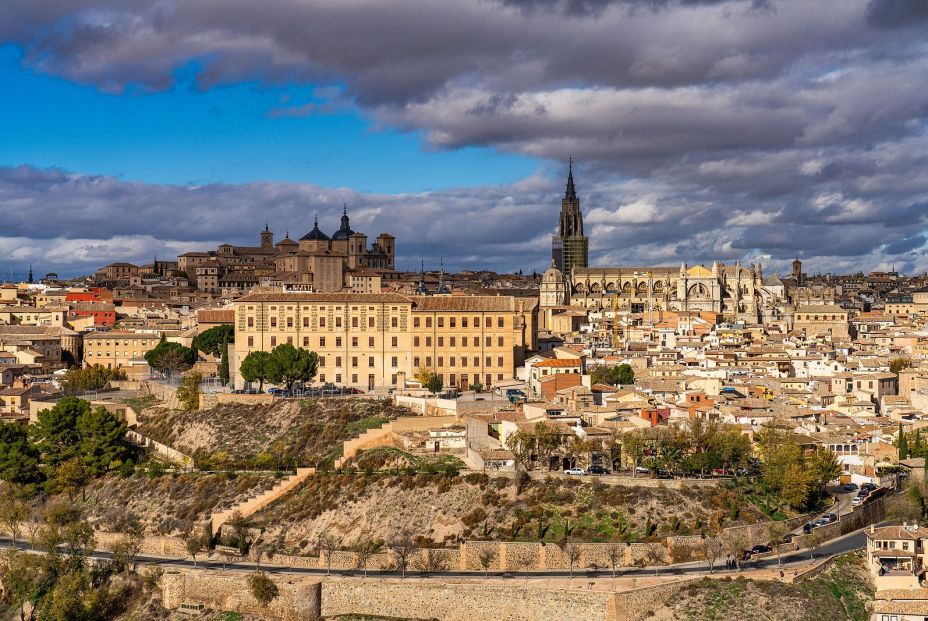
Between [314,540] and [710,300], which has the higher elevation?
[710,300]

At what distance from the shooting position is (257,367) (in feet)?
209

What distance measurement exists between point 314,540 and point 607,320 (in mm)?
66134

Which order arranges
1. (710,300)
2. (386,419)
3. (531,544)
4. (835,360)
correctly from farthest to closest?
(710,300) < (835,360) < (386,419) < (531,544)

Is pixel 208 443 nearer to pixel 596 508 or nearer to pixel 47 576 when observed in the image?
pixel 47 576

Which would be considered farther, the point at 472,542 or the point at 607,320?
the point at 607,320

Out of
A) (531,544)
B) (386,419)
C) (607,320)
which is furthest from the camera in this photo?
(607,320)

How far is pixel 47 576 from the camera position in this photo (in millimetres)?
43500

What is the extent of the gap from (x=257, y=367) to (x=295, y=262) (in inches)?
2540

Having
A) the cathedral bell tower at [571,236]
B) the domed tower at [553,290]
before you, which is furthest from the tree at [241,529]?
the cathedral bell tower at [571,236]

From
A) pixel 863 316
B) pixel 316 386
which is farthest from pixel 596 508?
pixel 863 316

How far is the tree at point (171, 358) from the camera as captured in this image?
2896 inches

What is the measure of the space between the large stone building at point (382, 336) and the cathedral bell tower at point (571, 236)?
89168 mm

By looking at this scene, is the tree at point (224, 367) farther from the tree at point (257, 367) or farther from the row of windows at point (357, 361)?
the row of windows at point (357, 361)

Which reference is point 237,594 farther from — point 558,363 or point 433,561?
point 558,363
